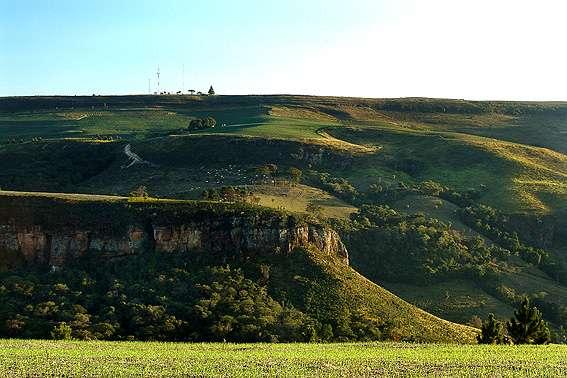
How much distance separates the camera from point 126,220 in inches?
2544

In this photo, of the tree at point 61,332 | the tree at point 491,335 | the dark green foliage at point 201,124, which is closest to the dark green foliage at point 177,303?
the tree at point 61,332

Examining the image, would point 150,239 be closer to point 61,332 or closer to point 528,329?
point 61,332

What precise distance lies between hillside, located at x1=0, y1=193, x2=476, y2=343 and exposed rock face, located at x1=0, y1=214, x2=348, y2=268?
9cm

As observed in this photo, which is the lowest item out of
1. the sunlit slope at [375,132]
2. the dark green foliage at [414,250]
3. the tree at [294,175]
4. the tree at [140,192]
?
the dark green foliage at [414,250]

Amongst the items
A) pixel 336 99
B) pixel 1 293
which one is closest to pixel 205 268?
pixel 1 293

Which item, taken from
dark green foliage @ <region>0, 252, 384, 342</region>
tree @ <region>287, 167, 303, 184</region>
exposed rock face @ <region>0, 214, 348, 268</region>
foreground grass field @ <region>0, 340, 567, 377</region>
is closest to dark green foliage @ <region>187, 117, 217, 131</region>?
tree @ <region>287, 167, 303, 184</region>

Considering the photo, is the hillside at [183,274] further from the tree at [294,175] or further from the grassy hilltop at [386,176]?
the tree at [294,175]

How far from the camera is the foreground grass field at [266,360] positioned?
128 ft

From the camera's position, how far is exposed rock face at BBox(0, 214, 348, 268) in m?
63.8

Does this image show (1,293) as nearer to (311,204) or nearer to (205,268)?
(205,268)

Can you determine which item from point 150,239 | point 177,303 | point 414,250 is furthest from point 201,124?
point 177,303

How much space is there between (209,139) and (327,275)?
7057 centimetres

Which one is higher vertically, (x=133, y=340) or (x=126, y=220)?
(x=126, y=220)

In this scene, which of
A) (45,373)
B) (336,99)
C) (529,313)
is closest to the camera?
(45,373)
